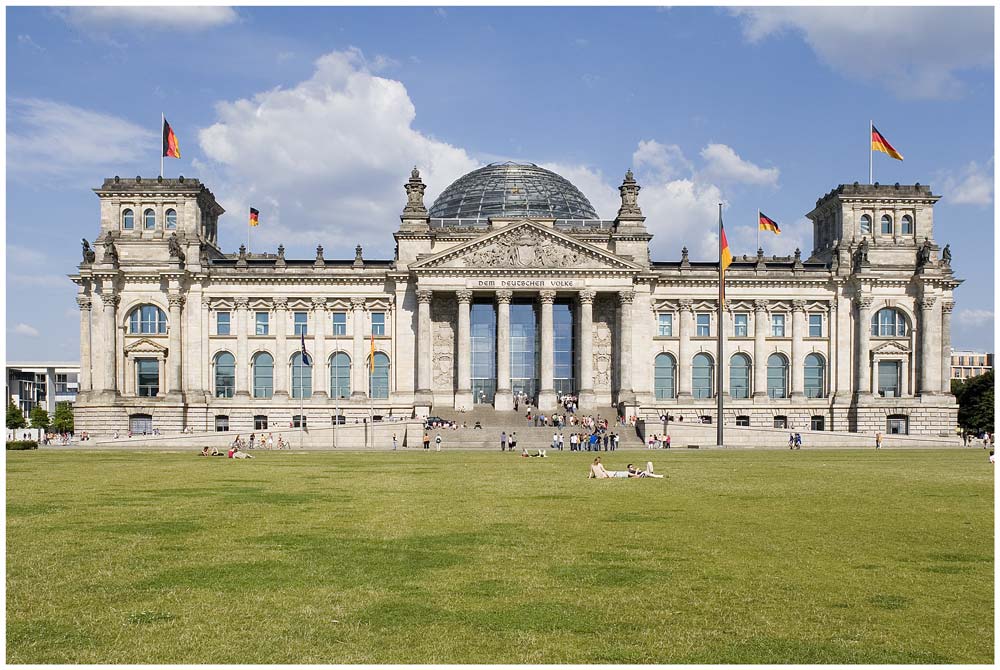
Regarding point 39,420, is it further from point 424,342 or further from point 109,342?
point 424,342

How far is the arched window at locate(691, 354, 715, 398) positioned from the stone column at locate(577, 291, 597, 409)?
39.4 feet

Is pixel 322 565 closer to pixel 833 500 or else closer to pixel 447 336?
pixel 833 500

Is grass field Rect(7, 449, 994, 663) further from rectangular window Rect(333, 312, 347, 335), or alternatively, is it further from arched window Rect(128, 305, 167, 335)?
arched window Rect(128, 305, 167, 335)

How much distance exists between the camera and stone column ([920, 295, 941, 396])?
10062 centimetres

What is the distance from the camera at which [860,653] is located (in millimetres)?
13500

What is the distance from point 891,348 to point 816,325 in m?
7.61

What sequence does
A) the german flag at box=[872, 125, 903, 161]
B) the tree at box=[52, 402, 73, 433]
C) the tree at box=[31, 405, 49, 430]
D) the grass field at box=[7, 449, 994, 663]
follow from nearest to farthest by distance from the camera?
the grass field at box=[7, 449, 994, 663], the german flag at box=[872, 125, 903, 161], the tree at box=[52, 402, 73, 433], the tree at box=[31, 405, 49, 430]

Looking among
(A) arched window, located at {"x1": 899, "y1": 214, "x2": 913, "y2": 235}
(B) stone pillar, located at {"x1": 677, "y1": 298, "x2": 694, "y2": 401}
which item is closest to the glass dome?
(B) stone pillar, located at {"x1": 677, "y1": 298, "x2": 694, "y2": 401}

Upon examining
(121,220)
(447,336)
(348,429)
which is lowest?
(348,429)

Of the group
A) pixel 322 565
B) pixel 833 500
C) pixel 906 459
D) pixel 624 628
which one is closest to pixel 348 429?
pixel 906 459

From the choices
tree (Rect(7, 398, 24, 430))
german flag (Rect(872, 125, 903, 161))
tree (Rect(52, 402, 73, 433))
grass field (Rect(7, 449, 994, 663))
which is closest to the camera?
grass field (Rect(7, 449, 994, 663))

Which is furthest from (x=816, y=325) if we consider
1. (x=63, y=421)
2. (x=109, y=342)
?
(x=63, y=421)

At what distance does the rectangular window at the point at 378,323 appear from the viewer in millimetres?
102500

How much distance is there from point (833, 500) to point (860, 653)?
18.3 meters
